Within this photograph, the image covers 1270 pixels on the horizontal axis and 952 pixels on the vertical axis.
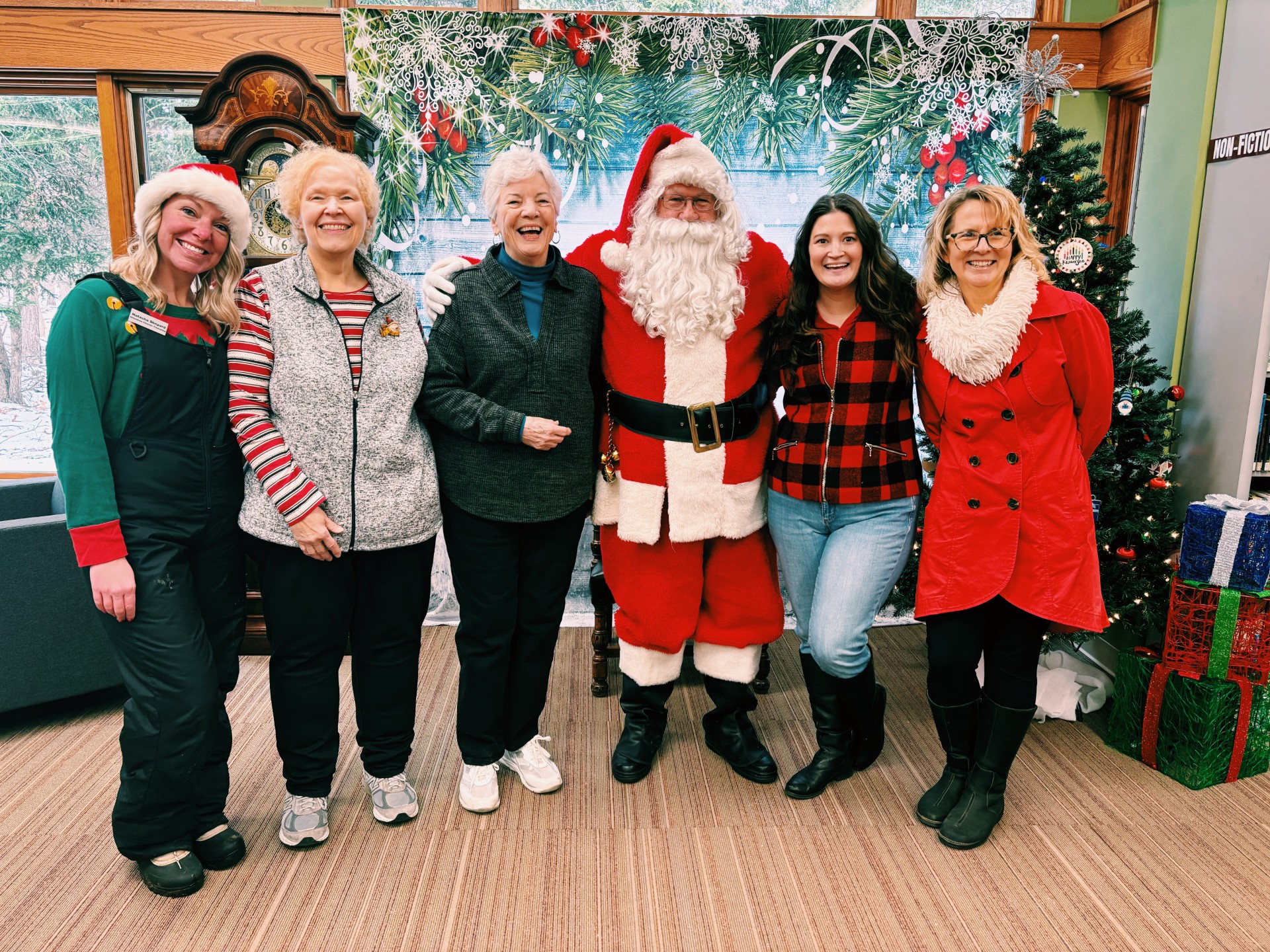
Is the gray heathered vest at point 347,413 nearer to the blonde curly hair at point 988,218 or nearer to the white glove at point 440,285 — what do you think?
the white glove at point 440,285

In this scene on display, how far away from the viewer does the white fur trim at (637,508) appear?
6.95ft

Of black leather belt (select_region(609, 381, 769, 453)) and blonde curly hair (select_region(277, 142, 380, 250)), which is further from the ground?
blonde curly hair (select_region(277, 142, 380, 250))

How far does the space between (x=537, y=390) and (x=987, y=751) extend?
Answer: 148 cm

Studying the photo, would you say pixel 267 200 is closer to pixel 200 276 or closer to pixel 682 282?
pixel 200 276

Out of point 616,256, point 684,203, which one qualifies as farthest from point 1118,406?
point 616,256

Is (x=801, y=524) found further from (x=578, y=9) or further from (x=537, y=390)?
(x=578, y=9)

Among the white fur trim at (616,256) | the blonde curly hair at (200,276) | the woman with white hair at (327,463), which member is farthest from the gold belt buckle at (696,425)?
the blonde curly hair at (200,276)

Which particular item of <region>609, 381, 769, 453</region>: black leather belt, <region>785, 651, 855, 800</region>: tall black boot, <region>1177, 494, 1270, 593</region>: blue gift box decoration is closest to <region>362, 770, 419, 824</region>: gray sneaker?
<region>785, 651, 855, 800</region>: tall black boot

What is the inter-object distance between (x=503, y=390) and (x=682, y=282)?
53cm

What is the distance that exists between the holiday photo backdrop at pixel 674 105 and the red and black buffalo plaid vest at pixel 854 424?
1456mm

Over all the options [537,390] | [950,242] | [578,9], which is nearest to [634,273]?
[537,390]

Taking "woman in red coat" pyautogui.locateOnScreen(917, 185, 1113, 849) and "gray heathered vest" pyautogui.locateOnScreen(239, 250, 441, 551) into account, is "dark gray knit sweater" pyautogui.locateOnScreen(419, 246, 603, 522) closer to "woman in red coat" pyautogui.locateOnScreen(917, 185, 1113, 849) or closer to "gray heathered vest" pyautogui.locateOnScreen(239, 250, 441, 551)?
"gray heathered vest" pyautogui.locateOnScreen(239, 250, 441, 551)

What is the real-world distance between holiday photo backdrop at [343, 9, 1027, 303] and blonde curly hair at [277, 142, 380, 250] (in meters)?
1.35

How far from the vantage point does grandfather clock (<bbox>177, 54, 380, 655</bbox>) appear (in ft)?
9.19
